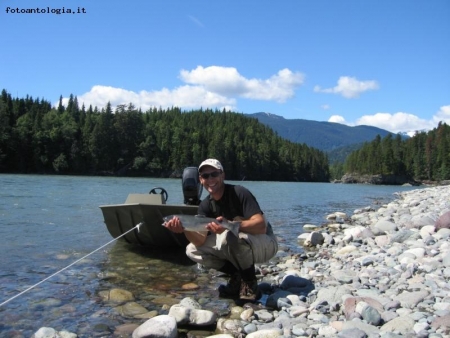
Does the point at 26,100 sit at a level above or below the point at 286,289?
above

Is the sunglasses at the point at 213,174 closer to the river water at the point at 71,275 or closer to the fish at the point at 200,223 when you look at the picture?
the fish at the point at 200,223

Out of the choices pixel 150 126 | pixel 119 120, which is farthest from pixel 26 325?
pixel 150 126

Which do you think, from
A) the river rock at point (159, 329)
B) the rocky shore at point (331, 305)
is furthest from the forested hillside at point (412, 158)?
the river rock at point (159, 329)

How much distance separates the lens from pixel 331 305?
507 centimetres

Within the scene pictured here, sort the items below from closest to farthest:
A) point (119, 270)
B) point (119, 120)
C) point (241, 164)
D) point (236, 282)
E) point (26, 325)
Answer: point (26, 325)
point (236, 282)
point (119, 270)
point (119, 120)
point (241, 164)

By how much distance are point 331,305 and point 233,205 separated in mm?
1824

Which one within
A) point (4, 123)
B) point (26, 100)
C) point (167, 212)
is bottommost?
point (167, 212)

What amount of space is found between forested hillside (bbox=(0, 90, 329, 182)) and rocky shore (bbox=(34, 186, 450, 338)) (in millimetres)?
91733

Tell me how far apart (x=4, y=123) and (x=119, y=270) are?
341ft

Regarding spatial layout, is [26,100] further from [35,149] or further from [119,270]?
[119,270]

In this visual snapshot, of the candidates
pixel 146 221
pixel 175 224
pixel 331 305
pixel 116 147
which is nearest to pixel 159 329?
pixel 175 224

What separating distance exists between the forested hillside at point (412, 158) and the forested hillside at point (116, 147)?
23.8 meters

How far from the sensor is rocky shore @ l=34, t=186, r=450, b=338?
4302 millimetres

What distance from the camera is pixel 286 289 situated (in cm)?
626
